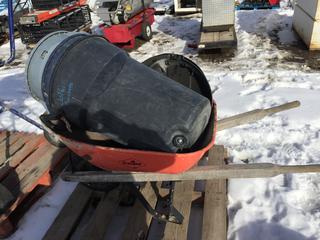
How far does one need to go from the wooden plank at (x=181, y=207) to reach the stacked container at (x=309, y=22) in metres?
4.65

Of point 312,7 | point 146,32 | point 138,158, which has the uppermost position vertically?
point 138,158

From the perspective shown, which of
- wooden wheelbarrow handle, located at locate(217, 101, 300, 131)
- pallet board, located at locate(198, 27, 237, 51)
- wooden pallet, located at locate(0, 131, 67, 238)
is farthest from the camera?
pallet board, located at locate(198, 27, 237, 51)

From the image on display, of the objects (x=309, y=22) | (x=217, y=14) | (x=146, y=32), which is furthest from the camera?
(x=146, y=32)

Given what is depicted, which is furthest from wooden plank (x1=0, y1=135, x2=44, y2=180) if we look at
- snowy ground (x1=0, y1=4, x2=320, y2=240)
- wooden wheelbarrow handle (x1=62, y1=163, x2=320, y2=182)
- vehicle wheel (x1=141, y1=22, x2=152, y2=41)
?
vehicle wheel (x1=141, y1=22, x2=152, y2=41)

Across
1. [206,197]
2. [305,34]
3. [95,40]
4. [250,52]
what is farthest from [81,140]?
[305,34]

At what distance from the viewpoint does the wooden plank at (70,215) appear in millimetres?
2439

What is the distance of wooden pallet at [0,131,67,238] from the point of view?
2.66 metres

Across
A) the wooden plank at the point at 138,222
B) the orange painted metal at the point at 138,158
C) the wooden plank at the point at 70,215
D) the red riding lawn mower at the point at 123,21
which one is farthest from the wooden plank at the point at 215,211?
the red riding lawn mower at the point at 123,21

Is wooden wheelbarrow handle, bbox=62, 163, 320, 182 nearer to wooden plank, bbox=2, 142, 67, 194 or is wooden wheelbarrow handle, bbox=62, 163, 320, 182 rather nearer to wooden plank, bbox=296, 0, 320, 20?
wooden plank, bbox=2, 142, 67, 194

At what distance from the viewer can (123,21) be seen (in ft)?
23.1

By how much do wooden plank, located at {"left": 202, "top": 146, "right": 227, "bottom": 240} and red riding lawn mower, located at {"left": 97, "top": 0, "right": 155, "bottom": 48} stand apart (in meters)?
5.05

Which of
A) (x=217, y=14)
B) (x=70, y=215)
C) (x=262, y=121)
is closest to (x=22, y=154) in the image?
(x=70, y=215)

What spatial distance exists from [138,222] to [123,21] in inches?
216

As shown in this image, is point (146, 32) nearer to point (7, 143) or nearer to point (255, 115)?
point (7, 143)
